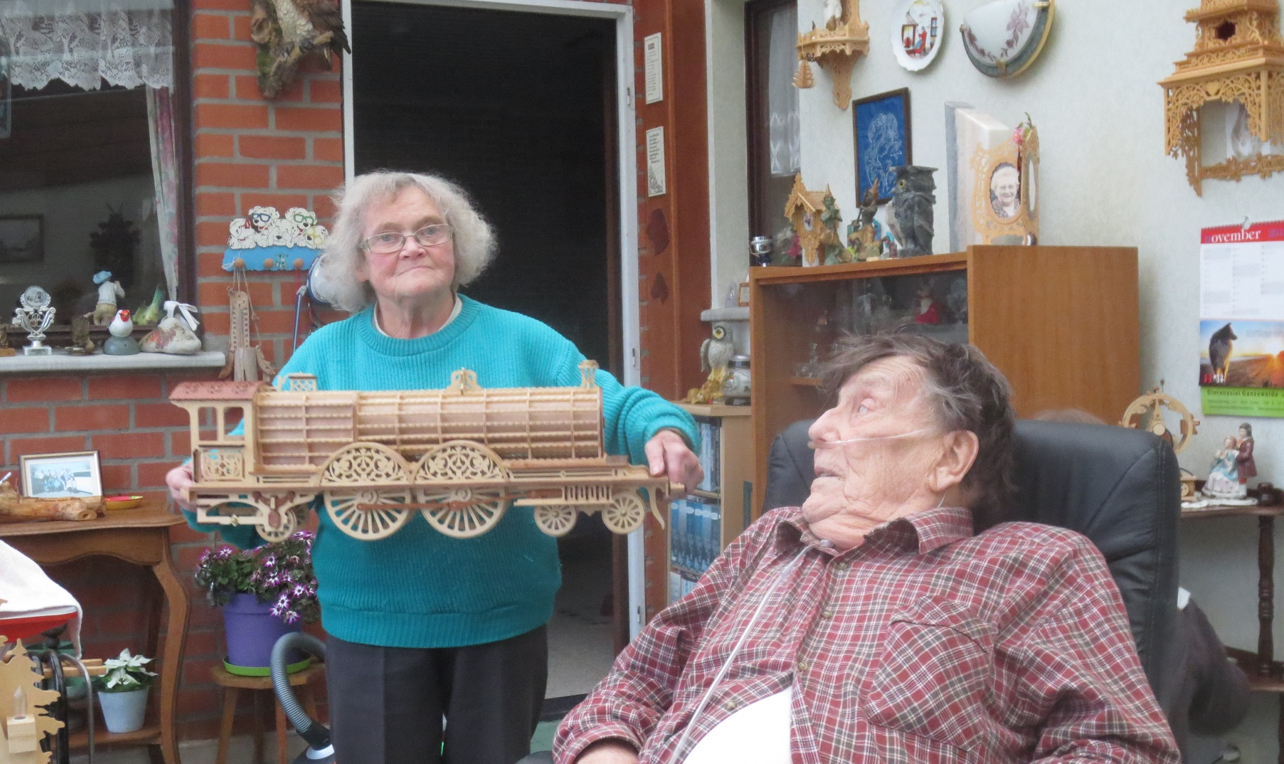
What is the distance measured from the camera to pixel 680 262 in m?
4.44

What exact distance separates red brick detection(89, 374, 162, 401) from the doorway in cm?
336

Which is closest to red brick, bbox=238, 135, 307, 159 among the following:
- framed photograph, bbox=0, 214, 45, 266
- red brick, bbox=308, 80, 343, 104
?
red brick, bbox=308, 80, 343, 104

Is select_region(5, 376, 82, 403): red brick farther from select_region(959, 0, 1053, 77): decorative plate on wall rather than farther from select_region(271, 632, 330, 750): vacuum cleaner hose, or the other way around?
select_region(959, 0, 1053, 77): decorative plate on wall

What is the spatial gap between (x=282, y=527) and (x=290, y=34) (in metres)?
2.30

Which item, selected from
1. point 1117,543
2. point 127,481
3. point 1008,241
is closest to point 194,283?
point 127,481

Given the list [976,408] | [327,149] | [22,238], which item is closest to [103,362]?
[22,238]

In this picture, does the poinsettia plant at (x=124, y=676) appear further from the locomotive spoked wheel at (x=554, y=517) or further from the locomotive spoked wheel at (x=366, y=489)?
the locomotive spoked wheel at (x=554, y=517)

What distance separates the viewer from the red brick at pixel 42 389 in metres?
3.61

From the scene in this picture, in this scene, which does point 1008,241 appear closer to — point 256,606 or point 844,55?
point 844,55

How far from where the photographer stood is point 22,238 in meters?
3.81

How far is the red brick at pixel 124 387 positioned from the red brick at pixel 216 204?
0.52 metres

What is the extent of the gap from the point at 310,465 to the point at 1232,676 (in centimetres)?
172

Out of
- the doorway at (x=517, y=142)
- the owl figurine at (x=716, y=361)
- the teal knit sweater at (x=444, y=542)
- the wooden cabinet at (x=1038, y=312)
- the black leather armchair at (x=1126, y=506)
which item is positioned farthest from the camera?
the doorway at (x=517, y=142)

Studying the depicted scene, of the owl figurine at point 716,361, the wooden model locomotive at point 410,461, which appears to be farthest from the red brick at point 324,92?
the wooden model locomotive at point 410,461
